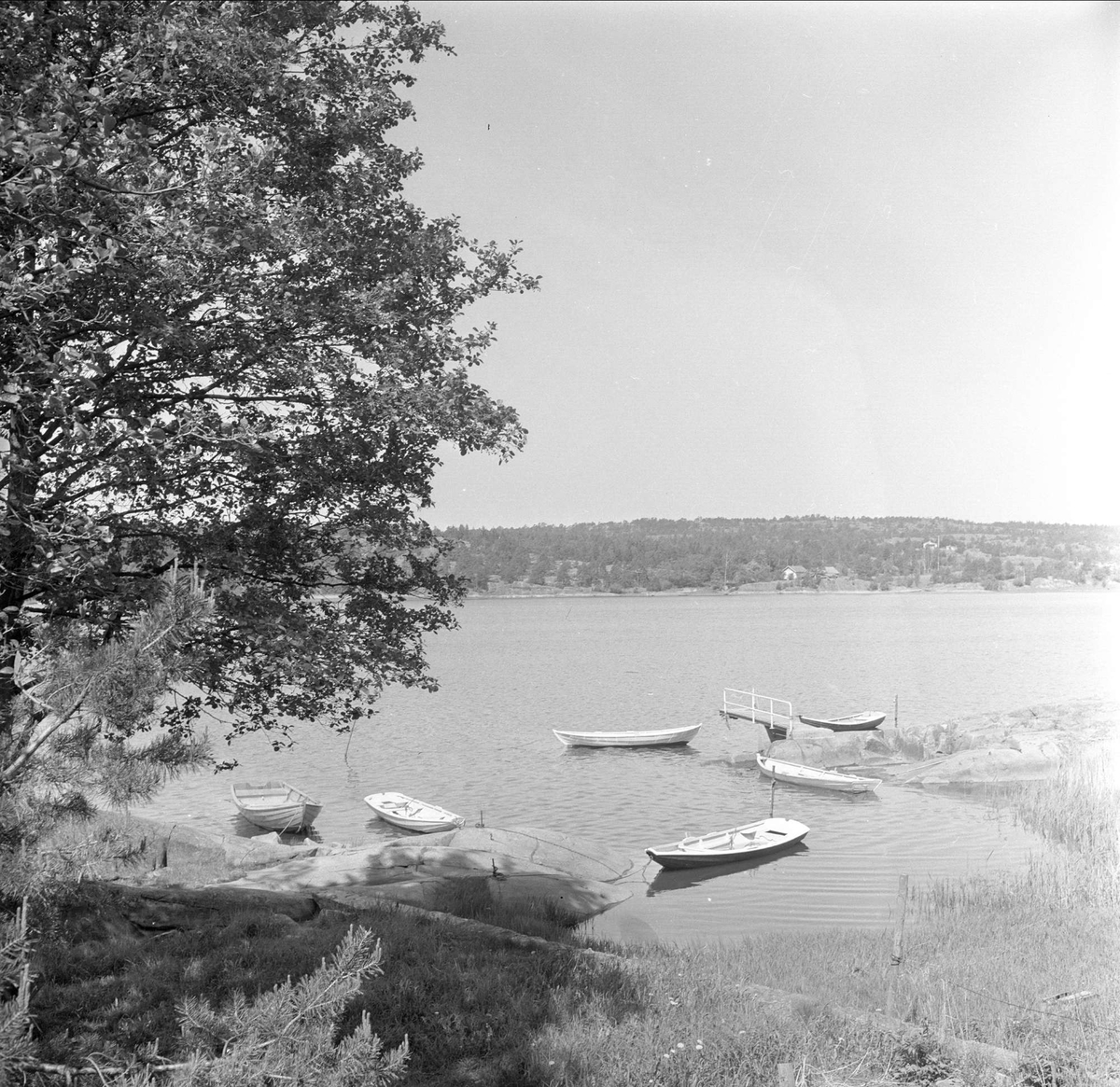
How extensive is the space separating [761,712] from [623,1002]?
32651 mm

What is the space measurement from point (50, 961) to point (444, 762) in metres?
26.5

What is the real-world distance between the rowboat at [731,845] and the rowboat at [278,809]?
351 inches

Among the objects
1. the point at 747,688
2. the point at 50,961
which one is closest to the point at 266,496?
the point at 50,961

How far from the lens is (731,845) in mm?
20391

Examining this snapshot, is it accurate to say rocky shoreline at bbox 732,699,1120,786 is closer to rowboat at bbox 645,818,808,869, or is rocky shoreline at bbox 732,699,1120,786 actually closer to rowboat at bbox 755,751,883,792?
rowboat at bbox 755,751,883,792

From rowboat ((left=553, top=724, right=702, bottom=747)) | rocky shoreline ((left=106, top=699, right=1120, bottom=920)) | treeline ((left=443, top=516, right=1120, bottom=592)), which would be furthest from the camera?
treeline ((left=443, top=516, right=1120, bottom=592))

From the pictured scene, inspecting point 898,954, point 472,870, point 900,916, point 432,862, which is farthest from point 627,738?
point 900,916

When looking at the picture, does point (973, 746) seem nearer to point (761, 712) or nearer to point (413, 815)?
point (761, 712)

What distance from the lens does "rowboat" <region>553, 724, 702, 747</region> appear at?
122 ft

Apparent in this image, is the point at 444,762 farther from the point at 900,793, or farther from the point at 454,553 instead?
the point at 454,553

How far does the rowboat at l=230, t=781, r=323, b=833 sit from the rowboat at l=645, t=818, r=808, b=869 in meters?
8.92

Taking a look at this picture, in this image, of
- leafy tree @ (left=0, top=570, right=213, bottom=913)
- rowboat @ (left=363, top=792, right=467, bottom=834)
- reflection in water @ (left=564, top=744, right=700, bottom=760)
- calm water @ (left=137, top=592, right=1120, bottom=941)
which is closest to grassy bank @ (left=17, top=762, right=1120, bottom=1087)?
leafy tree @ (left=0, top=570, right=213, bottom=913)

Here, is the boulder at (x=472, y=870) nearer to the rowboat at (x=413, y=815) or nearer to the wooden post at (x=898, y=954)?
the rowboat at (x=413, y=815)

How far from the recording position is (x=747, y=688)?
5500cm
